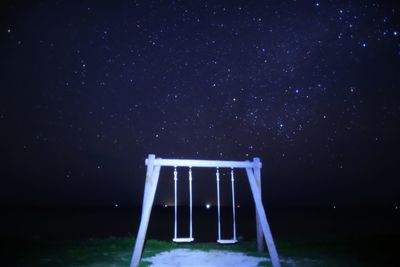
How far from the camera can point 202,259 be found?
28.0ft

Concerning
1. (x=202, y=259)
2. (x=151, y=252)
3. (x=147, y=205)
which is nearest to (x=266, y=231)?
(x=202, y=259)

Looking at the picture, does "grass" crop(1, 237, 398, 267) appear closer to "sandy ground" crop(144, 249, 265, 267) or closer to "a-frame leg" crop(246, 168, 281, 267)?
"sandy ground" crop(144, 249, 265, 267)

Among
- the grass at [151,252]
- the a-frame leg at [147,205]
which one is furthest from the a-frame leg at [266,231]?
the a-frame leg at [147,205]

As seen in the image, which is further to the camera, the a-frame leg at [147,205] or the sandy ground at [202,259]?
the sandy ground at [202,259]

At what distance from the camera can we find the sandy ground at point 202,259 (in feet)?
26.4

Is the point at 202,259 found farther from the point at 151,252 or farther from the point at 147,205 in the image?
the point at 147,205

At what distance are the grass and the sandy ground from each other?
38cm

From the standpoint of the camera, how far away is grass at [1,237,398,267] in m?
8.15

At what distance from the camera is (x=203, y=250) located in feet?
31.9

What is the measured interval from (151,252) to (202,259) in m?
1.77

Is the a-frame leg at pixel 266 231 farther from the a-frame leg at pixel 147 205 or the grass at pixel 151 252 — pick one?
the a-frame leg at pixel 147 205

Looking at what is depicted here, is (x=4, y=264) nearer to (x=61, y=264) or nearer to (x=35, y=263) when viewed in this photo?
(x=35, y=263)

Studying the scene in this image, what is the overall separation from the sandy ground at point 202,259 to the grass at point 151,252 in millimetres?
385

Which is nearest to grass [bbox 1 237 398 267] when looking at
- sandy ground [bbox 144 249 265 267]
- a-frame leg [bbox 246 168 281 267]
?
sandy ground [bbox 144 249 265 267]
